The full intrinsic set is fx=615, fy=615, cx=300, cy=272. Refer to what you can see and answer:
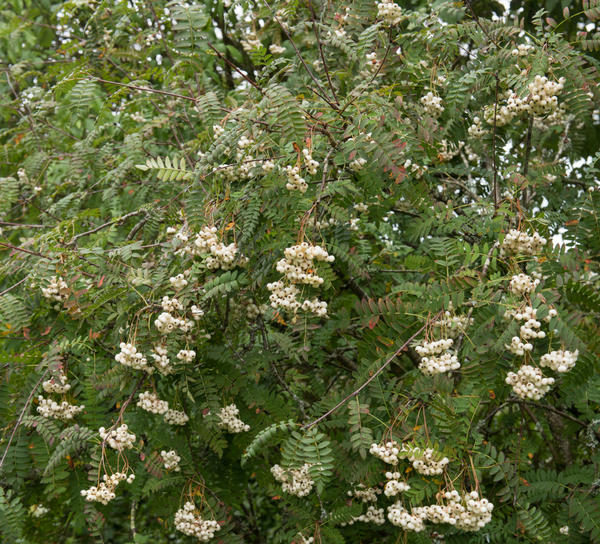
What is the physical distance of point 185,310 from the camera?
2637 millimetres

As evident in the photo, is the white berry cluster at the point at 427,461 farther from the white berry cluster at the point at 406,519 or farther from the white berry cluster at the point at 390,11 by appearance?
the white berry cluster at the point at 390,11

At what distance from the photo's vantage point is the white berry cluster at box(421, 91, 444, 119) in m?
2.98

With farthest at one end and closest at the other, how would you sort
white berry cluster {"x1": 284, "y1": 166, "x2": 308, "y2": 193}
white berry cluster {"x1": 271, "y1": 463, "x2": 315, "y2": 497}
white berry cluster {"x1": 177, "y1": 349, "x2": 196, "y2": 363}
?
1. white berry cluster {"x1": 271, "y1": 463, "x2": 315, "y2": 497}
2. white berry cluster {"x1": 177, "y1": 349, "x2": 196, "y2": 363}
3. white berry cluster {"x1": 284, "y1": 166, "x2": 308, "y2": 193}

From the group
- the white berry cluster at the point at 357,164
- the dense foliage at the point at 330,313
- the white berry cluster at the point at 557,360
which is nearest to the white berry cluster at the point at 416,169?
the dense foliage at the point at 330,313

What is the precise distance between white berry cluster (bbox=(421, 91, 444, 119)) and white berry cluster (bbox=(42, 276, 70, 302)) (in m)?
1.95

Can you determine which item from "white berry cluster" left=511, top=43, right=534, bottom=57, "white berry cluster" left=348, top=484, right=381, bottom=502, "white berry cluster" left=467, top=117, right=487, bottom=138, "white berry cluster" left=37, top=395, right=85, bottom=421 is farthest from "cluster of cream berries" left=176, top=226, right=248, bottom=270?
"white berry cluster" left=467, top=117, right=487, bottom=138

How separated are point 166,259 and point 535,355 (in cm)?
169

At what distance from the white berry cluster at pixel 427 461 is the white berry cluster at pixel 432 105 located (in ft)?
5.34

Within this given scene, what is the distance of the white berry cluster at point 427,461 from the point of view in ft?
7.50

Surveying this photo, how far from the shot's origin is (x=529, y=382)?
2355mm

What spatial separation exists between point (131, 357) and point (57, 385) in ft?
2.04

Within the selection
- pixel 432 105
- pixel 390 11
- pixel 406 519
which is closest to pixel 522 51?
pixel 432 105

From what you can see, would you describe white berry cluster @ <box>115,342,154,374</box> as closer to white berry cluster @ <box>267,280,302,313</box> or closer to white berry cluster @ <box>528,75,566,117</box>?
white berry cluster @ <box>267,280,302,313</box>

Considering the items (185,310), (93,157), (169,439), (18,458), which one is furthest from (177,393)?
(93,157)
